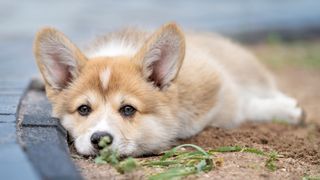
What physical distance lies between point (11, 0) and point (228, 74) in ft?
28.0

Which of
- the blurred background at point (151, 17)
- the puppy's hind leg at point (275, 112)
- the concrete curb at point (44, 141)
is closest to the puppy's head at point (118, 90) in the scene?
the concrete curb at point (44, 141)

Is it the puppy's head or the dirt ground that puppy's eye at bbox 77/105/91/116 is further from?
the dirt ground

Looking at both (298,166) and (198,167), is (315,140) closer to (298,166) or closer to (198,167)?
(298,166)

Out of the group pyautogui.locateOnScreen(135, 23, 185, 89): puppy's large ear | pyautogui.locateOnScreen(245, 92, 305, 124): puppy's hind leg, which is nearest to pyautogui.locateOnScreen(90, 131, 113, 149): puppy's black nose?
pyautogui.locateOnScreen(135, 23, 185, 89): puppy's large ear

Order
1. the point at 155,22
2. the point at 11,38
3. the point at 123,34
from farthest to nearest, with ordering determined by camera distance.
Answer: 1. the point at 155,22
2. the point at 11,38
3. the point at 123,34

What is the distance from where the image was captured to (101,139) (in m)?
3.91

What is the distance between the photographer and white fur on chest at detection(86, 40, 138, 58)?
498 centimetres

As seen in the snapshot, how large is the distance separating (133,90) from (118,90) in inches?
4.3

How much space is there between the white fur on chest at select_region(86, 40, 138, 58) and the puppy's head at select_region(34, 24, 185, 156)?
0.36 metres

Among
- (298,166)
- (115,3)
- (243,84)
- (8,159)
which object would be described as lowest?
(8,159)

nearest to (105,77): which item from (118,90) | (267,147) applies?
(118,90)

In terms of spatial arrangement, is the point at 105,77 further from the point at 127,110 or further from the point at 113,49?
the point at 113,49

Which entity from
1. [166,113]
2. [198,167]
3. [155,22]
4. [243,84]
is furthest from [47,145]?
[155,22]

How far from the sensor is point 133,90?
435cm
